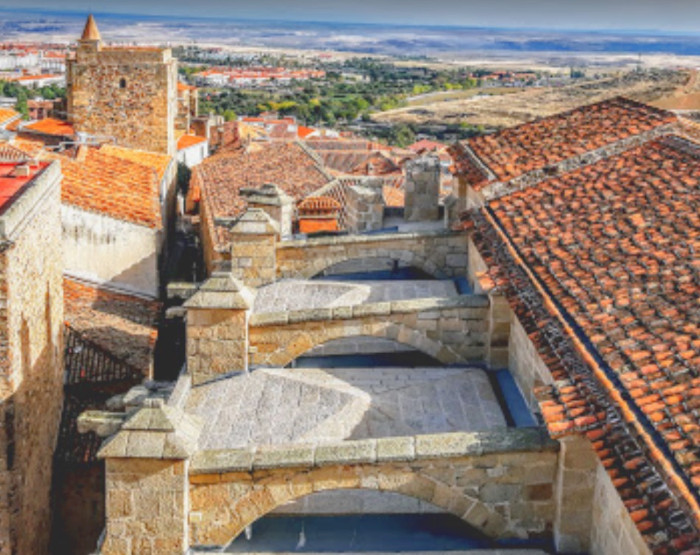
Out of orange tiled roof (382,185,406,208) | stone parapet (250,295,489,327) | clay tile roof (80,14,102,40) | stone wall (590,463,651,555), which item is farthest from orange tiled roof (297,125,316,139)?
stone wall (590,463,651,555)

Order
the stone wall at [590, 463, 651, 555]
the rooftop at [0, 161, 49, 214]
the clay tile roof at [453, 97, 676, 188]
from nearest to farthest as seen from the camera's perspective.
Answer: the stone wall at [590, 463, 651, 555]
the rooftop at [0, 161, 49, 214]
the clay tile roof at [453, 97, 676, 188]

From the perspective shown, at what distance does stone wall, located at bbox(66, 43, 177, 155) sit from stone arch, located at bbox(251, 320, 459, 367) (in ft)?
69.7

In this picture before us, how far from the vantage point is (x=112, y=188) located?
20.6m

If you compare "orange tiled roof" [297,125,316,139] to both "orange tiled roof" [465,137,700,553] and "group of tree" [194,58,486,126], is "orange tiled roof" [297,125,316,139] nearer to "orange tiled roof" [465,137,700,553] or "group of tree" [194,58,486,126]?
"group of tree" [194,58,486,126]

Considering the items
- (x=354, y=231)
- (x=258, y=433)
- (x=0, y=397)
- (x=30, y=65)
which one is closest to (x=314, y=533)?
(x=258, y=433)

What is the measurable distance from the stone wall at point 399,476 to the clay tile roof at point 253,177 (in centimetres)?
1414

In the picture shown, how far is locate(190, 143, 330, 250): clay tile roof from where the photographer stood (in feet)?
80.7

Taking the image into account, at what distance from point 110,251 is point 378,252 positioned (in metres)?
6.35

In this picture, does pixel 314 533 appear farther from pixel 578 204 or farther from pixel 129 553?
pixel 578 204

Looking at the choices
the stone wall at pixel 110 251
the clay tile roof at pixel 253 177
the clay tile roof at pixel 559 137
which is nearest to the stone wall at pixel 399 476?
the clay tile roof at pixel 559 137

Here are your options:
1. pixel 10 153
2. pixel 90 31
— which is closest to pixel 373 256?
pixel 10 153

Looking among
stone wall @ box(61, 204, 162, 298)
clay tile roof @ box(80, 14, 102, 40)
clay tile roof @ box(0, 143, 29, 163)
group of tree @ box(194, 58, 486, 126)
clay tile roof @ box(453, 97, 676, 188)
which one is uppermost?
clay tile roof @ box(80, 14, 102, 40)

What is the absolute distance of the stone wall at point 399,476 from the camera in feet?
24.2

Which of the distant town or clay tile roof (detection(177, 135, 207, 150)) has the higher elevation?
the distant town
